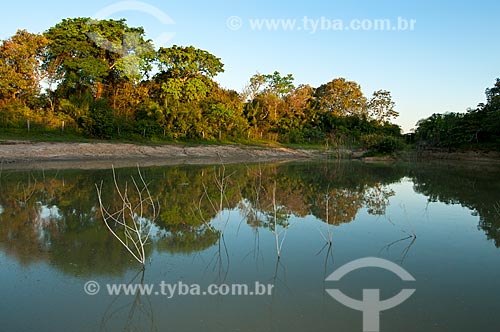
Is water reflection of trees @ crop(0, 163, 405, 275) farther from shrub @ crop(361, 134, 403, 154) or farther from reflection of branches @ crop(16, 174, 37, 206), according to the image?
shrub @ crop(361, 134, 403, 154)

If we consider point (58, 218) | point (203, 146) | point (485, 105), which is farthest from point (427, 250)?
point (485, 105)

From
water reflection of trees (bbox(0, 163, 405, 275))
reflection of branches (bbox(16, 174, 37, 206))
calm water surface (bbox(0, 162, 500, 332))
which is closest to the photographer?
calm water surface (bbox(0, 162, 500, 332))

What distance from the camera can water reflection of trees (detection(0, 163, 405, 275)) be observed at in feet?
16.5

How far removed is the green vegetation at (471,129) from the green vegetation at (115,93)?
7.43 meters

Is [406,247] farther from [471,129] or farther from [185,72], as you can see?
[471,129]

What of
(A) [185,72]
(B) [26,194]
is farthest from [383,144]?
(B) [26,194]

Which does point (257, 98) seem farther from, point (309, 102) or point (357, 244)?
point (357, 244)

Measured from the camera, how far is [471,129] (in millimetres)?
33594

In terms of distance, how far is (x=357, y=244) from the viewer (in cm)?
573

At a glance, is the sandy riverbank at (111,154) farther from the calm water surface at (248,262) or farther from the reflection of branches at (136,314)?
the reflection of branches at (136,314)

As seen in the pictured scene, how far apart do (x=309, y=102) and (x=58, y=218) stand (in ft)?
143

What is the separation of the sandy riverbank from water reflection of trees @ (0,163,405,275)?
4.03m

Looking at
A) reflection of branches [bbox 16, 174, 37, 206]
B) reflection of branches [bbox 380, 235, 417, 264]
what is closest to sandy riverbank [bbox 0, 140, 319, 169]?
reflection of branches [bbox 16, 174, 37, 206]

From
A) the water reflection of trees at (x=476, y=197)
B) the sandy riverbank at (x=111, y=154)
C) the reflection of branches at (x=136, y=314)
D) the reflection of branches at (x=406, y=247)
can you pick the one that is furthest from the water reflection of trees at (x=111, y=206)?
the sandy riverbank at (x=111, y=154)
